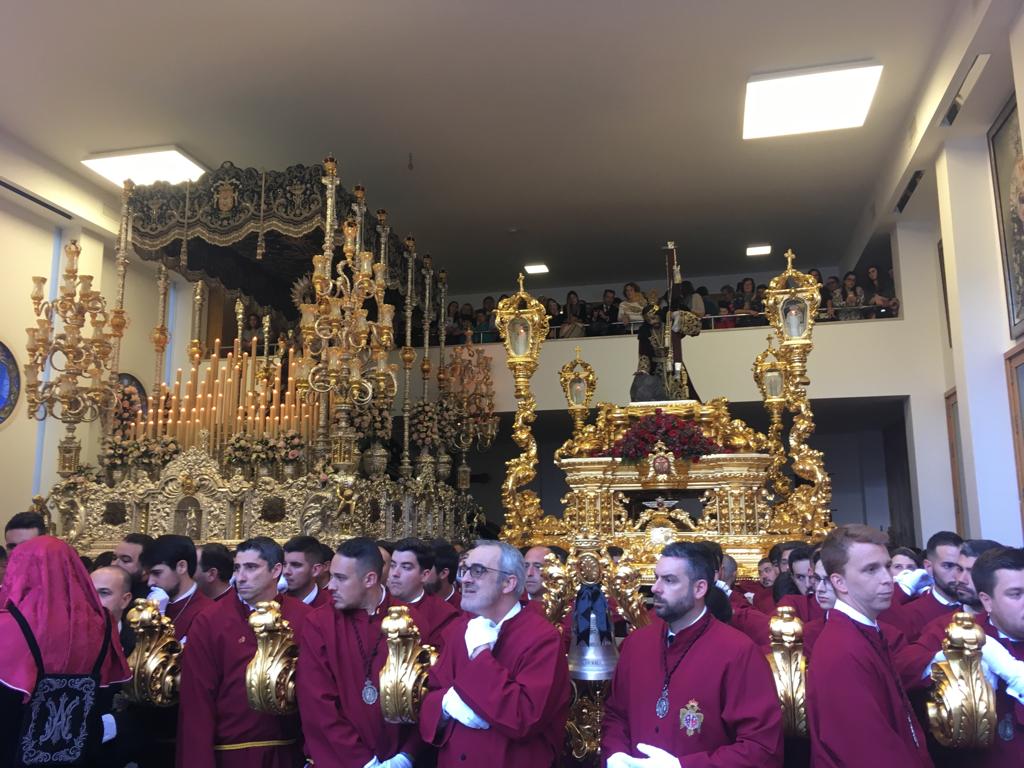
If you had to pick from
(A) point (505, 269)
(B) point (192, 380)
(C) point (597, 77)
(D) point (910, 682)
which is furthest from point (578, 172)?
(D) point (910, 682)

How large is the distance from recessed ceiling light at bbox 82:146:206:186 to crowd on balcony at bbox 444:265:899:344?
434cm

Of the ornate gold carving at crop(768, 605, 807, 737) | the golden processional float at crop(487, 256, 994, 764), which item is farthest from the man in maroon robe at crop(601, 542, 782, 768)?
the golden processional float at crop(487, 256, 994, 764)

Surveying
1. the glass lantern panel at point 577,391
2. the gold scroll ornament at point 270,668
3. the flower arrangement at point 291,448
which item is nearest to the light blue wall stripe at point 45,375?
the flower arrangement at point 291,448

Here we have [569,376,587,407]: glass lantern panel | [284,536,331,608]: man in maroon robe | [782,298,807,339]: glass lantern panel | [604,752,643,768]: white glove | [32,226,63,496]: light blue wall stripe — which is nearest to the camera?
[604,752,643,768]: white glove

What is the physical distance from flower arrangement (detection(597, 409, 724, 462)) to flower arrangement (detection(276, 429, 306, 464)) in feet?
10.1

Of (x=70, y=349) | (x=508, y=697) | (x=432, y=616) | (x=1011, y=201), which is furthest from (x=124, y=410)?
(x=1011, y=201)

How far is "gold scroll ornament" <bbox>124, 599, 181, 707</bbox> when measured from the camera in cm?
374

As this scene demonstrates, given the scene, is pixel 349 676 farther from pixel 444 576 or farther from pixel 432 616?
pixel 444 576

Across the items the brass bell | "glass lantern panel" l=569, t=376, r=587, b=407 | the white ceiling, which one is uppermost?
the white ceiling

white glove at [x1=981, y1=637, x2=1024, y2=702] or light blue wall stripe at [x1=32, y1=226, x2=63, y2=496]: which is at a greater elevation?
light blue wall stripe at [x1=32, y1=226, x2=63, y2=496]

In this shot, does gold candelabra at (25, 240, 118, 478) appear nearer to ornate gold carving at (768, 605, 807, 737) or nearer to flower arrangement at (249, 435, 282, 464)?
flower arrangement at (249, 435, 282, 464)

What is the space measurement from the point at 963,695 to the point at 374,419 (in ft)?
23.2

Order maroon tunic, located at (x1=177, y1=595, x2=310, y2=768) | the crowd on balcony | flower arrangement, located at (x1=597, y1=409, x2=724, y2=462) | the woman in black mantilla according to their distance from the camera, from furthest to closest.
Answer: the crowd on balcony
the woman in black mantilla
flower arrangement, located at (x1=597, y1=409, x2=724, y2=462)
maroon tunic, located at (x1=177, y1=595, x2=310, y2=768)

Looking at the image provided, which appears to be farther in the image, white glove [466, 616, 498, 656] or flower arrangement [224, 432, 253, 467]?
flower arrangement [224, 432, 253, 467]
